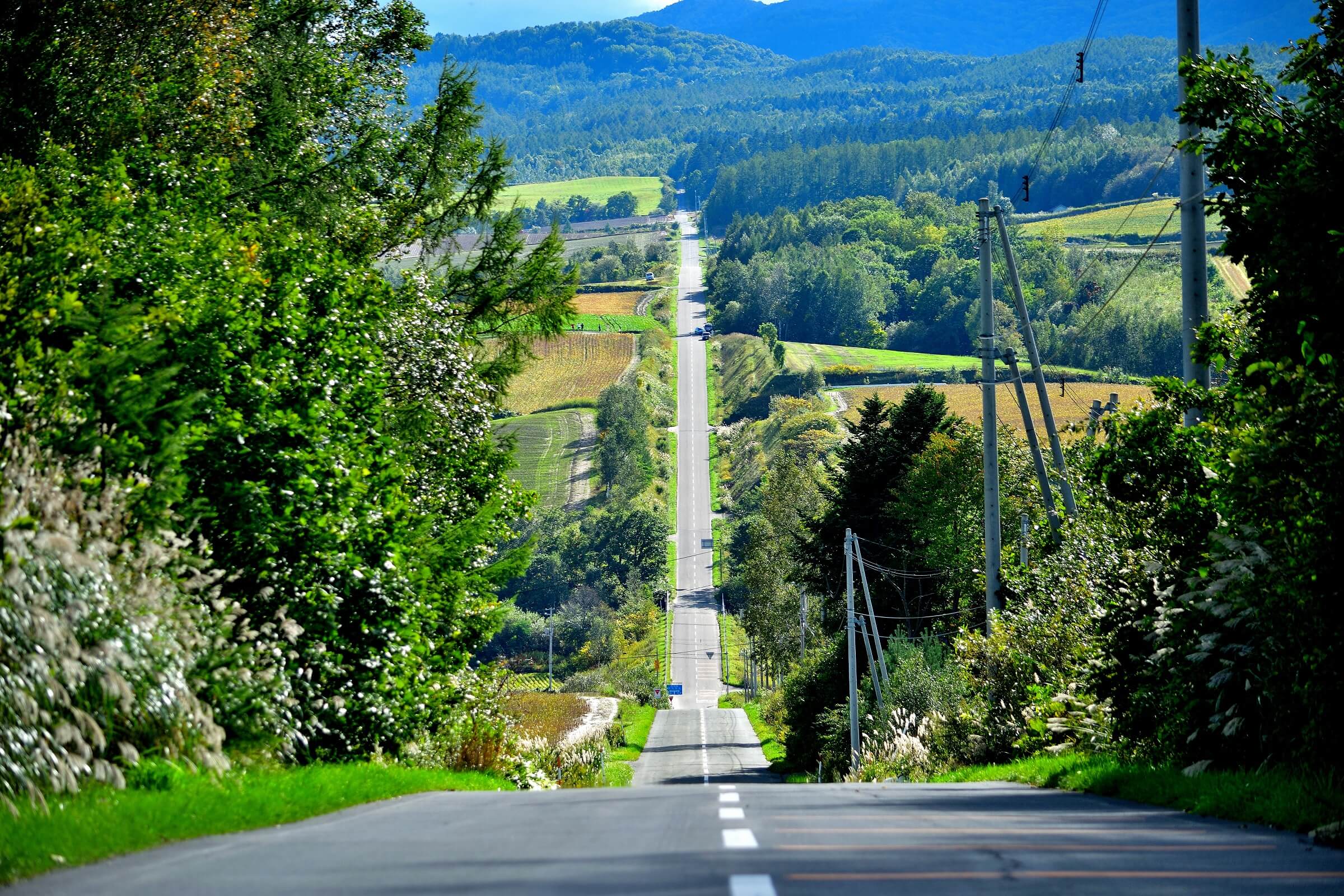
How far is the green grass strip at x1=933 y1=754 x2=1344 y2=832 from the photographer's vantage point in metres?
9.39

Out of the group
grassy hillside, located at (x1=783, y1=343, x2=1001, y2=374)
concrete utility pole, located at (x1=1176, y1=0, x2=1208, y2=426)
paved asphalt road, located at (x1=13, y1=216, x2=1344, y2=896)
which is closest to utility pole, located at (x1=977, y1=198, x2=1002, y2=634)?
concrete utility pole, located at (x1=1176, y1=0, x2=1208, y2=426)

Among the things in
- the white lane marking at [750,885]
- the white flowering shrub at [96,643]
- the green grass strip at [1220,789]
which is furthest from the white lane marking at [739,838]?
the white flowering shrub at [96,643]

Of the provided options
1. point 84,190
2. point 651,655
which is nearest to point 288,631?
point 84,190

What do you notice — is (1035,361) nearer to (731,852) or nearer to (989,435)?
(989,435)

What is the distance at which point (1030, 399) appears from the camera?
353 ft

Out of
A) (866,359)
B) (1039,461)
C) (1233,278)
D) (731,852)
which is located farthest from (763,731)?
(866,359)

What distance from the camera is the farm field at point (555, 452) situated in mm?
146000

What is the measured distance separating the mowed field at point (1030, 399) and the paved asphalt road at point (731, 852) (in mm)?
76370

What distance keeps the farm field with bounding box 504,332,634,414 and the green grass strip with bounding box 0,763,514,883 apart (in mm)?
153647

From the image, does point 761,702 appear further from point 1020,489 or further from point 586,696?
point 1020,489

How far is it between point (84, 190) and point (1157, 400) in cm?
1388

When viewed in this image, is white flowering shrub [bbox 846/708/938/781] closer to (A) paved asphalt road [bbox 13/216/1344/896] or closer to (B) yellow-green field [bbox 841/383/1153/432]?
(A) paved asphalt road [bbox 13/216/1344/896]

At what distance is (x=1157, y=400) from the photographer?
1702 cm

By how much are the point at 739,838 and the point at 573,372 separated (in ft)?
576
